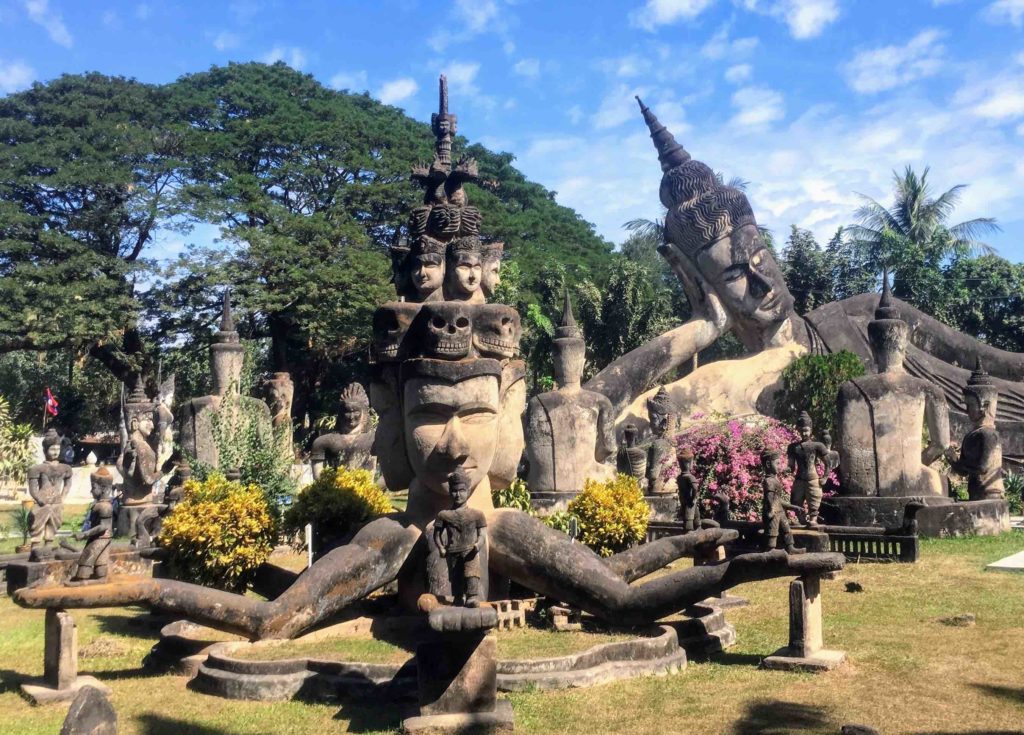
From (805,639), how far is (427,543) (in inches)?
113

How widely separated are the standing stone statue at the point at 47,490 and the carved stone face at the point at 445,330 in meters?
8.81

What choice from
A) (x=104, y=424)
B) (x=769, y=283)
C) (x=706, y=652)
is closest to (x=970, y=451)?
(x=769, y=283)

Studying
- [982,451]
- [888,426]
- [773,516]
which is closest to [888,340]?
[888,426]

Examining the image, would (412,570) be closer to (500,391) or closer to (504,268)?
(500,391)

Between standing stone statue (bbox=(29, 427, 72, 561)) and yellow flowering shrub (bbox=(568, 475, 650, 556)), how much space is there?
326 inches

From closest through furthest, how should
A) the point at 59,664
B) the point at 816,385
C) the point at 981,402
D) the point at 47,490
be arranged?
1. the point at 59,664
2. the point at 47,490
3. the point at 981,402
4. the point at 816,385

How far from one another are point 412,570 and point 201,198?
1018 inches

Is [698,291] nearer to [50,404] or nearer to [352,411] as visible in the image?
[352,411]

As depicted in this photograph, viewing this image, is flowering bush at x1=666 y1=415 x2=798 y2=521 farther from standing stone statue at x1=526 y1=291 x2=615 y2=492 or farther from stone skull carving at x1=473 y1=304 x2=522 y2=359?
stone skull carving at x1=473 y1=304 x2=522 y2=359

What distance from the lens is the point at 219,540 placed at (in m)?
8.48

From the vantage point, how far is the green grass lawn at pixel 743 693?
5820 millimetres

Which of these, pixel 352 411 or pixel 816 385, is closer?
pixel 352 411

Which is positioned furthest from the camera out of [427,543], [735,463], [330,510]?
[735,463]

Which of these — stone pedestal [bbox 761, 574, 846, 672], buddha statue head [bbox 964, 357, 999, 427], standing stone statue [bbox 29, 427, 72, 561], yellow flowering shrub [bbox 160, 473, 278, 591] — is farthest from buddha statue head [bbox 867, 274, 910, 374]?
standing stone statue [bbox 29, 427, 72, 561]
